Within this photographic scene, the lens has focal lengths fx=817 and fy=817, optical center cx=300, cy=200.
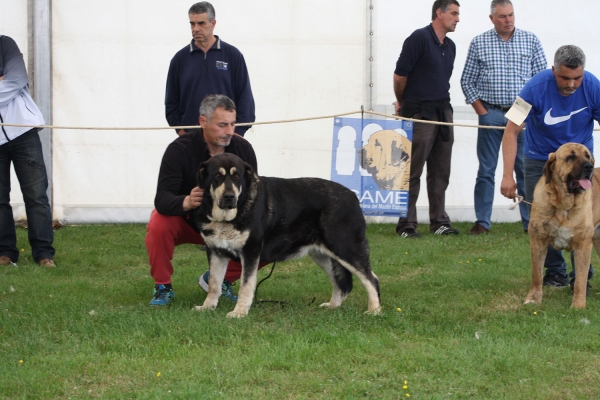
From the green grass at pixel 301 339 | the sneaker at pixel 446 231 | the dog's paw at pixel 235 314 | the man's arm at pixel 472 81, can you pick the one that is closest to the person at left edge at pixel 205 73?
the green grass at pixel 301 339

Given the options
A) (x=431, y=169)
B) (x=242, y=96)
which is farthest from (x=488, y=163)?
(x=242, y=96)

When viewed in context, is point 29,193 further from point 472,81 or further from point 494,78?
point 494,78

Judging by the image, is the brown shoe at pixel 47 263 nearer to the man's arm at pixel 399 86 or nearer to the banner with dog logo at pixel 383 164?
the banner with dog logo at pixel 383 164

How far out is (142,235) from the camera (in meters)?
8.67

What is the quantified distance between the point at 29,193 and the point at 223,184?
295 cm

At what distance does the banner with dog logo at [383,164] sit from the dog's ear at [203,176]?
3.83m

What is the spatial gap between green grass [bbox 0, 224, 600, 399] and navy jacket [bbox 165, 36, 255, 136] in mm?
1463

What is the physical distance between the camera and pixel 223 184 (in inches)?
196

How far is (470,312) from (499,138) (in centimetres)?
400

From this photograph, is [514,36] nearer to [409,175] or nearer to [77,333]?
[409,175]

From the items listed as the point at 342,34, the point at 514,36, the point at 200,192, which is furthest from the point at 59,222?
the point at 514,36

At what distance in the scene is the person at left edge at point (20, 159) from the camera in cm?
704

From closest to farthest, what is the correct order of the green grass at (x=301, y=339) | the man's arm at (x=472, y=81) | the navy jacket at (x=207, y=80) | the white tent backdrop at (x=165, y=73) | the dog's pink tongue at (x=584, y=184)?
the green grass at (x=301, y=339) → the dog's pink tongue at (x=584, y=184) → the navy jacket at (x=207, y=80) → the man's arm at (x=472, y=81) → the white tent backdrop at (x=165, y=73)

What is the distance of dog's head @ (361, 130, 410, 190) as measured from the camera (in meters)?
8.77
